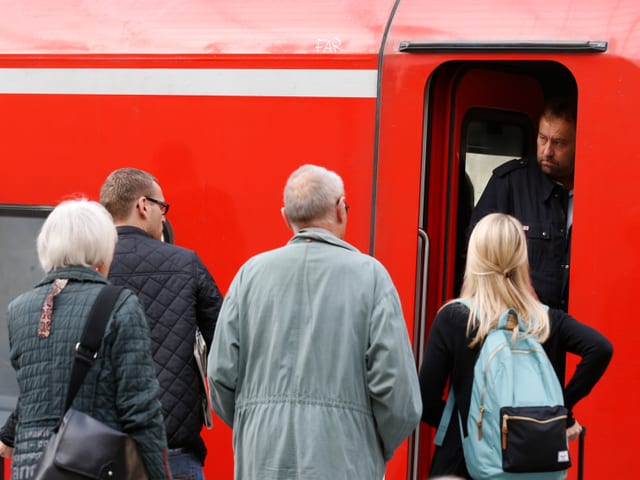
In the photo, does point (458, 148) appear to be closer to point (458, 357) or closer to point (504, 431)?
point (458, 357)

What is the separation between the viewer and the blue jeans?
4.03 metres

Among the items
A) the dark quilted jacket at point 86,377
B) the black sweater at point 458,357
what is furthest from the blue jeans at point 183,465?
the black sweater at point 458,357

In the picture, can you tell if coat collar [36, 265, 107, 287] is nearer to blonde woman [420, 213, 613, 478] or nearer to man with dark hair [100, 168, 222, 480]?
man with dark hair [100, 168, 222, 480]

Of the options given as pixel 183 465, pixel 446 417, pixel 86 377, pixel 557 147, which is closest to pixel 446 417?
pixel 446 417

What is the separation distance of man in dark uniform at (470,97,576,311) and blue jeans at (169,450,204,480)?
1517mm

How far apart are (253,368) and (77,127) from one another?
2.01 metres

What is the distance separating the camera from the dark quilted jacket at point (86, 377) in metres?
3.22

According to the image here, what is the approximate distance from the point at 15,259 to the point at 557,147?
8.32ft

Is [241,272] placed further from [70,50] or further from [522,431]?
[70,50]

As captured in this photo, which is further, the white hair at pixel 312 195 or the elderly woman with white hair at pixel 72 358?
the white hair at pixel 312 195

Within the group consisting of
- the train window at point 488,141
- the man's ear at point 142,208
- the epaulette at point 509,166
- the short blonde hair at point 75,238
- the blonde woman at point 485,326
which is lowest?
the blonde woman at point 485,326

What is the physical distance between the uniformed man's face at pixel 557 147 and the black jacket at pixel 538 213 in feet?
0.17

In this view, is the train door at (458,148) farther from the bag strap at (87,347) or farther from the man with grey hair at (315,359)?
the bag strap at (87,347)

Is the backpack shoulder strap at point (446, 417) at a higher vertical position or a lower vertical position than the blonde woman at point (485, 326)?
lower
